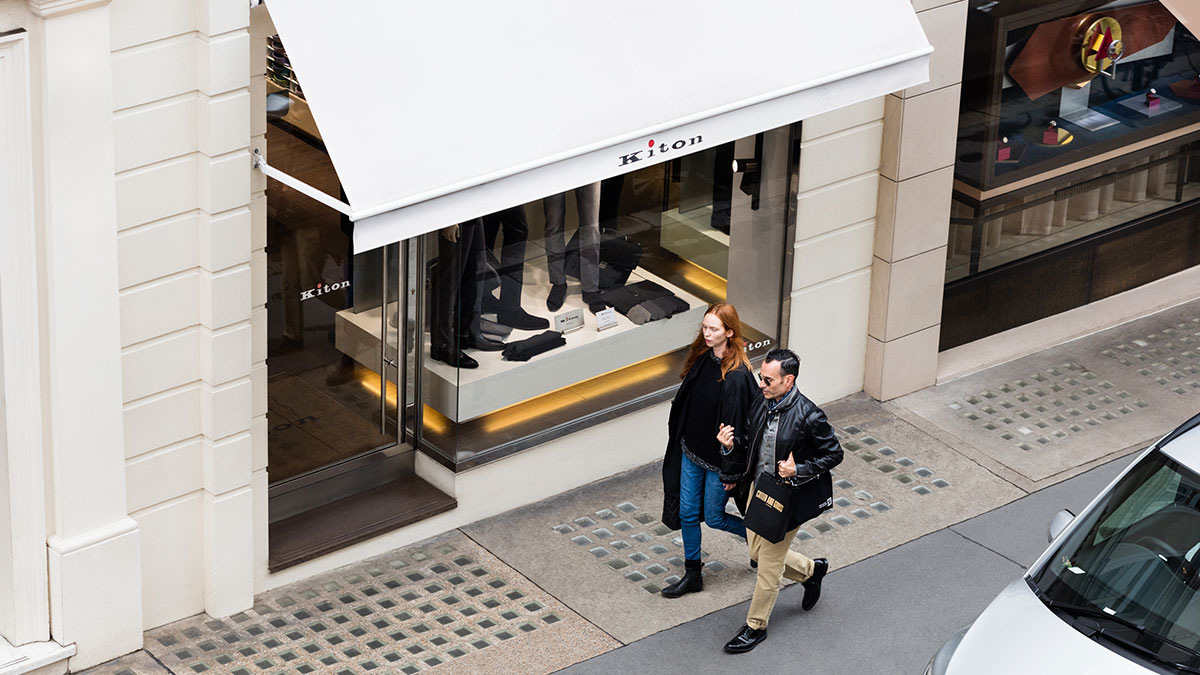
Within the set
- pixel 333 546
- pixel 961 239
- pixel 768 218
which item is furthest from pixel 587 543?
pixel 961 239

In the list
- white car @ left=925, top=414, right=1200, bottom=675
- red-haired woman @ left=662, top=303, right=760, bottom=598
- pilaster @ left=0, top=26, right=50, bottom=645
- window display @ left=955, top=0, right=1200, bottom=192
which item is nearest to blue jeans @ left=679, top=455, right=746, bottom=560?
red-haired woman @ left=662, top=303, right=760, bottom=598

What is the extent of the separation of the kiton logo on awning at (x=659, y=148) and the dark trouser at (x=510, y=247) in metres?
1.37

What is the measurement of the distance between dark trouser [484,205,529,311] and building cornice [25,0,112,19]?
9.59 feet

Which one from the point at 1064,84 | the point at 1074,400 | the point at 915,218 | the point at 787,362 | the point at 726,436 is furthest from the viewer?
the point at 1064,84

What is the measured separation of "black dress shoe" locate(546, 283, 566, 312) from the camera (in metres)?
10.7

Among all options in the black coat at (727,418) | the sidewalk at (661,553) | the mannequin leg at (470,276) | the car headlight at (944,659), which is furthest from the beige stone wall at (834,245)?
the car headlight at (944,659)

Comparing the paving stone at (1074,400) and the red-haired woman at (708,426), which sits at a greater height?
the red-haired woman at (708,426)

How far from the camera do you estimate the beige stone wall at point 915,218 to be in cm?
1142

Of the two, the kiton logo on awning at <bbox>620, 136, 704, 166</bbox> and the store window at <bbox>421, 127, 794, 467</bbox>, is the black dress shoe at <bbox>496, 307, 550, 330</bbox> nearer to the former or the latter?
the store window at <bbox>421, 127, 794, 467</bbox>

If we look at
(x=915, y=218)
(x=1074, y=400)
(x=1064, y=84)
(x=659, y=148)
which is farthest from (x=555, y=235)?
(x=1064, y=84)

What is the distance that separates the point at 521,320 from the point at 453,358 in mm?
531

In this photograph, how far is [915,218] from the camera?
1177cm

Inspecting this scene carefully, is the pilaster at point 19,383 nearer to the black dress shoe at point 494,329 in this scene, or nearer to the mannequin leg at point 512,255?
the black dress shoe at point 494,329

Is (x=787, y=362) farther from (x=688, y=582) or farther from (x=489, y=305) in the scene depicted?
(x=489, y=305)
